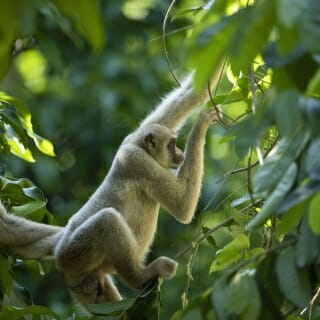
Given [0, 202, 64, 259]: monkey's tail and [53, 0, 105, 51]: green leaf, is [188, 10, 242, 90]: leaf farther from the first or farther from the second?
[0, 202, 64, 259]: monkey's tail

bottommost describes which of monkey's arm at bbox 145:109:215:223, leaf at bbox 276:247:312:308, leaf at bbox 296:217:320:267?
monkey's arm at bbox 145:109:215:223

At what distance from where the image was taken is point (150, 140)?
771cm

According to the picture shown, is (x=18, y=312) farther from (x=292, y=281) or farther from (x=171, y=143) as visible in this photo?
(x=171, y=143)

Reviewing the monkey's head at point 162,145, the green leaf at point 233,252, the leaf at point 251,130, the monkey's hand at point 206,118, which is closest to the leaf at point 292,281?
the leaf at point 251,130

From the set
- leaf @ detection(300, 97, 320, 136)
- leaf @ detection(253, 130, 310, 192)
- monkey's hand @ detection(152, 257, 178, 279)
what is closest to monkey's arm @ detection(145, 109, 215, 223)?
monkey's hand @ detection(152, 257, 178, 279)

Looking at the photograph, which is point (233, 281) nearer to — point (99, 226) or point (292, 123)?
point (292, 123)

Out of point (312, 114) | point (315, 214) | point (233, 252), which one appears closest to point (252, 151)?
point (233, 252)

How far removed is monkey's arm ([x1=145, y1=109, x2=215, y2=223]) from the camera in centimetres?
736

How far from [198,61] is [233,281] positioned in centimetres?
124

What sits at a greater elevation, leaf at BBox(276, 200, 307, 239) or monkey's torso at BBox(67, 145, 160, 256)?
leaf at BBox(276, 200, 307, 239)

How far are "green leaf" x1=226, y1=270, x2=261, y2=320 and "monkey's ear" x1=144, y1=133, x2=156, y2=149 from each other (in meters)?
4.01

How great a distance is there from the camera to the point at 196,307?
12.5 feet

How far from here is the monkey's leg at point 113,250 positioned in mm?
6711

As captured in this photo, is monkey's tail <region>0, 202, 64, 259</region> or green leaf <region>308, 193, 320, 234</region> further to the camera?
monkey's tail <region>0, 202, 64, 259</region>
